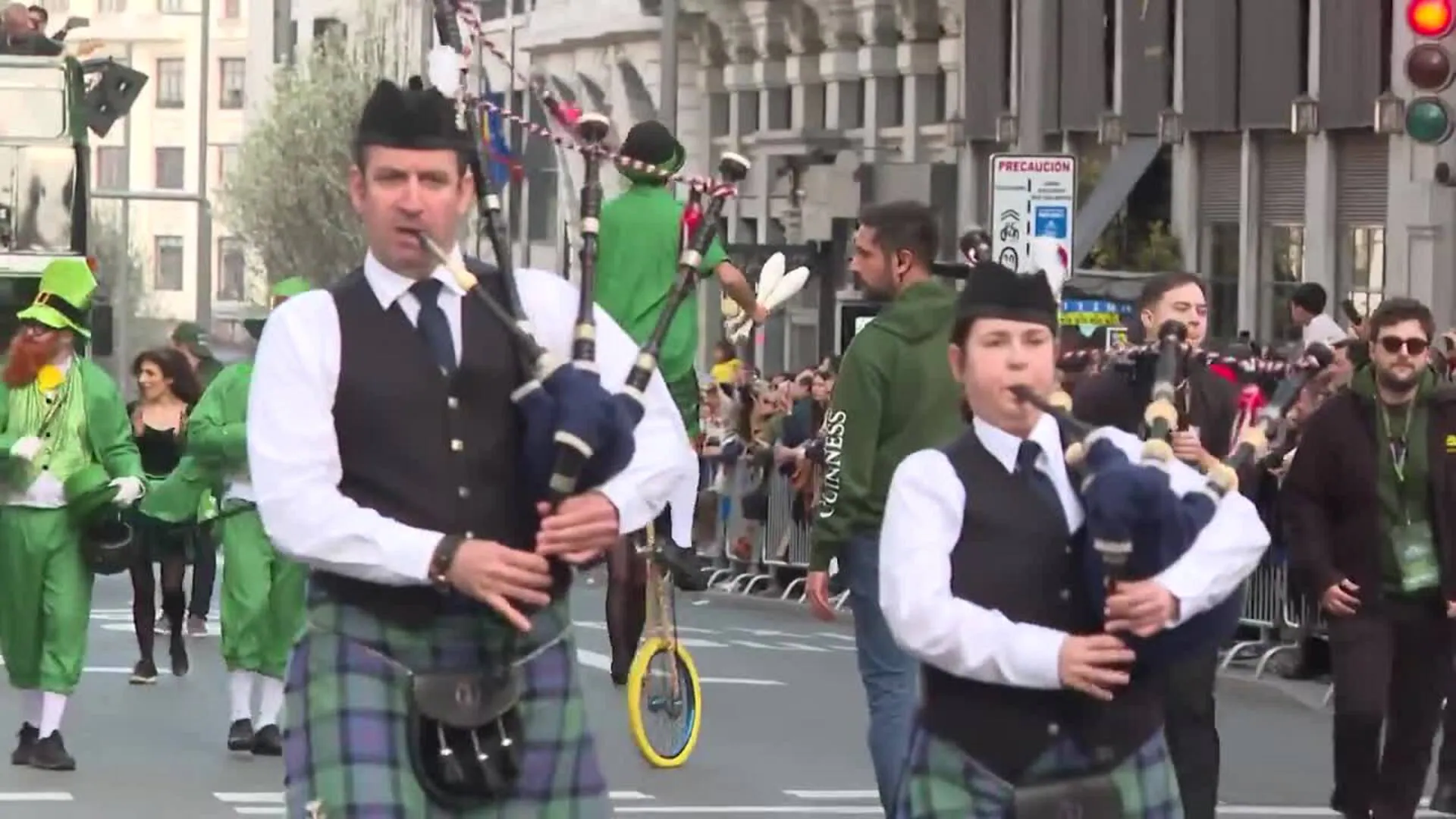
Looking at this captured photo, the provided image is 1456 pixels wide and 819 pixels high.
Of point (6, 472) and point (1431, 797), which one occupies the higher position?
point (6, 472)

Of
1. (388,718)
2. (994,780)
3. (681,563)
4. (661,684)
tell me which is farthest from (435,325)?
(661,684)

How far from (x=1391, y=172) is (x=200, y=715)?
17.0 meters

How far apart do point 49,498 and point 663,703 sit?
245 cm

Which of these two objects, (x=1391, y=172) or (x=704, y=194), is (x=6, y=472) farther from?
(x=1391, y=172)

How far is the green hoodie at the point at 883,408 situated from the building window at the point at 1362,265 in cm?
2076

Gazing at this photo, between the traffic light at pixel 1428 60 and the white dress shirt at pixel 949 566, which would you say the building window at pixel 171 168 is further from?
the white dress shirt at pixel 949 566

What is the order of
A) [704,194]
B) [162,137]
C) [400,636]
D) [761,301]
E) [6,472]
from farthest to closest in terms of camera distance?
1. [162,137]
2. [6,472]
3. [761,301]
4. [704,194]
5. [400,636]

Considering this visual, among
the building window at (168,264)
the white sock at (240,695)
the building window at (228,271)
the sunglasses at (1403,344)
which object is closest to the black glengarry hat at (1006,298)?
the sunglasses at (1403,344)

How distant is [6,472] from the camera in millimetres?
14609

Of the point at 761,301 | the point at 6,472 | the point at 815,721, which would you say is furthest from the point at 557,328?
the point at 815,721

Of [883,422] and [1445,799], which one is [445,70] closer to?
[883,422]

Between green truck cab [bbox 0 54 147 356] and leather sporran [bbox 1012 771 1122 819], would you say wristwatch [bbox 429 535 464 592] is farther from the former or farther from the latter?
green truck cab [bbox 0 54 147 356]

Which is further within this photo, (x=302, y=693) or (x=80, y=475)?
(x=80, y=475)

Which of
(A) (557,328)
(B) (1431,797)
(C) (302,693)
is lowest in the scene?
(B) (1431,797)
